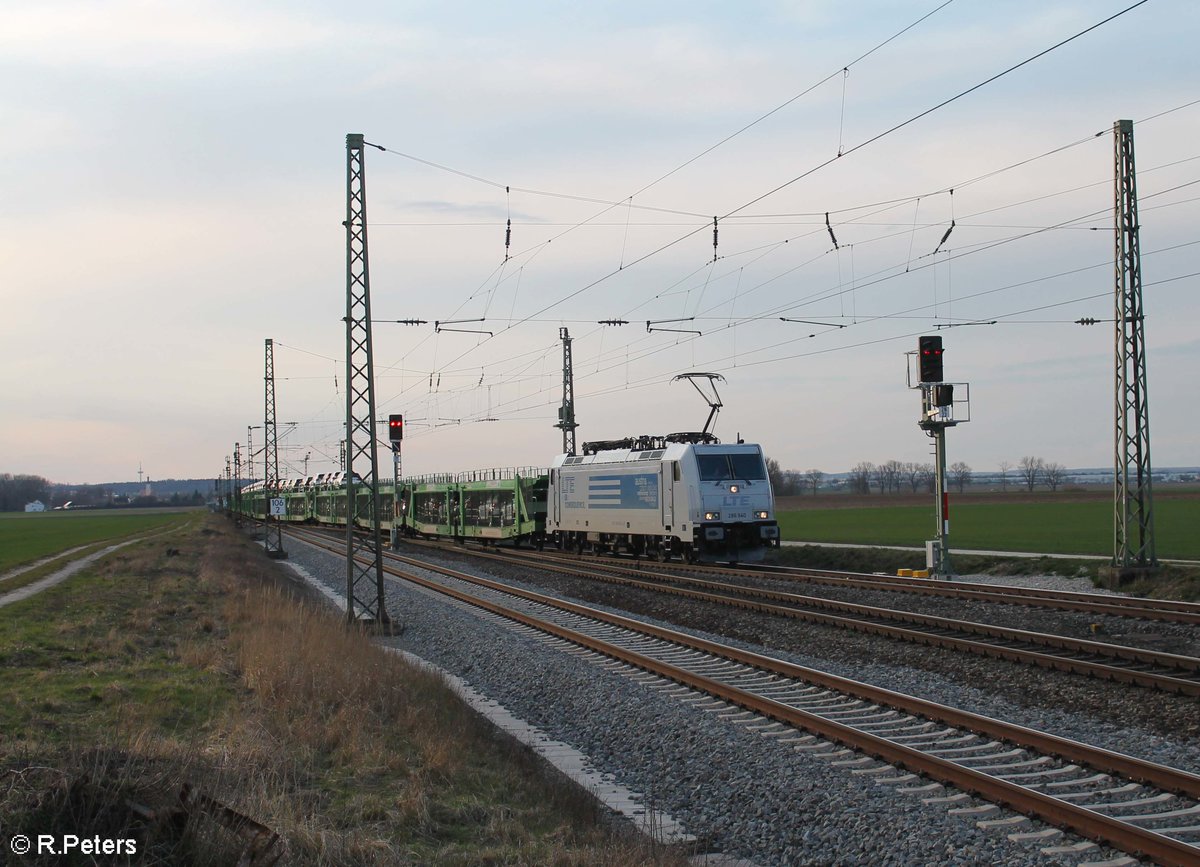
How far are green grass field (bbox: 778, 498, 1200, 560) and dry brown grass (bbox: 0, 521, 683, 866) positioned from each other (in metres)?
24.3

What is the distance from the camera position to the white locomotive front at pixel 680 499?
2948 centimetres

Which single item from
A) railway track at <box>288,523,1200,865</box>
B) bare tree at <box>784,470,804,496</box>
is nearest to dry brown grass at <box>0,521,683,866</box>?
railway track at <box>288,523,1200,865</box>

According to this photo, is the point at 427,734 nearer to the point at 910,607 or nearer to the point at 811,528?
the point at 910,607

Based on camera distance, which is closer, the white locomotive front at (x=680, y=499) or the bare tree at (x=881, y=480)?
the white locomotive front at (x=680, y=499)

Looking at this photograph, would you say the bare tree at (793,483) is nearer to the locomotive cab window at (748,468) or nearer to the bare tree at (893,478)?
the bare tree at (893,478)

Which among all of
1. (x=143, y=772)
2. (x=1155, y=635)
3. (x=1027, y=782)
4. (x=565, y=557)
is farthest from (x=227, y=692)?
(x=565, y=557)

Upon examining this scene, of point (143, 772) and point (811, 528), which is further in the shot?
point (811, 528)

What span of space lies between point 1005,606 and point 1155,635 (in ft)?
13.0

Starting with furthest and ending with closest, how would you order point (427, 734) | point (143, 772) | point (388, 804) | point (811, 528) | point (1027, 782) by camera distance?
point (811, 528), point (427, 734), point (1027, 782), point (388, 804), point (143, 772)

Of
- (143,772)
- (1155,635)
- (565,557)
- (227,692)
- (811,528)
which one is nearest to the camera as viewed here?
(143,772)

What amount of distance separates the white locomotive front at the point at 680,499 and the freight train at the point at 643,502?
31mm

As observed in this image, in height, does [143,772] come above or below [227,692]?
above

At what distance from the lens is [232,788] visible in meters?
7.11

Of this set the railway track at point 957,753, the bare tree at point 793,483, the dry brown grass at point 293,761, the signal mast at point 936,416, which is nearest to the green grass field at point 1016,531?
the signal mast at point 936,416
